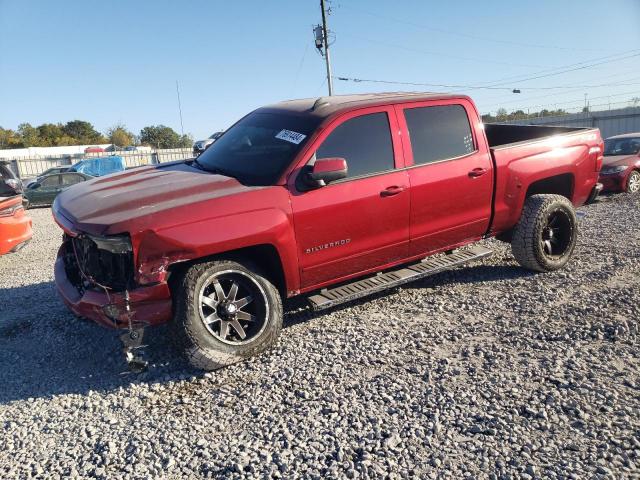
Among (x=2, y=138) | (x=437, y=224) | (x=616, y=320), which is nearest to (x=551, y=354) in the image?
(x=616, y=320)

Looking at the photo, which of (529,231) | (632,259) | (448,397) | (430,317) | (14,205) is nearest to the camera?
(448,397)

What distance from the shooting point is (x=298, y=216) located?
387cm

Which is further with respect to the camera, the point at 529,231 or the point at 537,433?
the point at 529,231

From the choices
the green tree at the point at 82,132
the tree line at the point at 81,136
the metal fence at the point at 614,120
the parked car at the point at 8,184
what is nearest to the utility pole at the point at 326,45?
the metal fence at the point at 614,120

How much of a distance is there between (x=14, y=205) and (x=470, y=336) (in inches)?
257

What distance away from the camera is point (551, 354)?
11.8ft

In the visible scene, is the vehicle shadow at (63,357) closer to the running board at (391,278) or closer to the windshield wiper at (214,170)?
the running board at (391,278)

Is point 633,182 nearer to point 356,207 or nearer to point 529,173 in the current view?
point 529,173

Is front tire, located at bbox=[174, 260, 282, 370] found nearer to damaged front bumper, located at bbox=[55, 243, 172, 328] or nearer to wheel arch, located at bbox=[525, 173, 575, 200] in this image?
damaged front bumper, located at bbox=[55, 243, 172, 328]

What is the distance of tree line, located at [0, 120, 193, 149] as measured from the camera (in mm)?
81188

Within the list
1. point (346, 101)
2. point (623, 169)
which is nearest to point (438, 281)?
point (346, 101)

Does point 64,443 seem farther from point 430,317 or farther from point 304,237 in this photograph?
point 430,317

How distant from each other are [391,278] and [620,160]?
389 inches

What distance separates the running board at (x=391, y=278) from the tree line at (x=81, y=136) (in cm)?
8160
